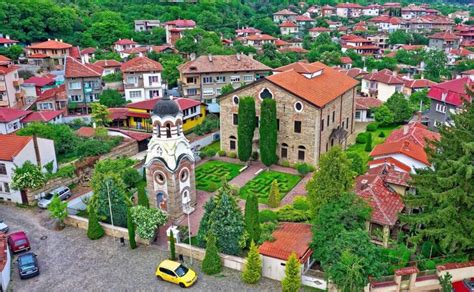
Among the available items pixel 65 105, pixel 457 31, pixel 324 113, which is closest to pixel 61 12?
pixel 65 105

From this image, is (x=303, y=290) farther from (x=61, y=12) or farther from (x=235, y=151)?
(x=61, y=12)

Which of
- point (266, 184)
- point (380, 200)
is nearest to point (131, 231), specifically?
point (266, 184)

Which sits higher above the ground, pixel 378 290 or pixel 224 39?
pixel 224 39

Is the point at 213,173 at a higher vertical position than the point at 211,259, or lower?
lower

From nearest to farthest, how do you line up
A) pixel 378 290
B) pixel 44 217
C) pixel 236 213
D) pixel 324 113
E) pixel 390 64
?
pixel 378 290 < pixel 236 213 < pixel 44 217 < pixel 324 113 < pixel 390 64

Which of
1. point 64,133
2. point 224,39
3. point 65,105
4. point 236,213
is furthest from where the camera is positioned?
point 224,39

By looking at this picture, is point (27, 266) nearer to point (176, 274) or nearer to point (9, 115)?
point (176, 274)

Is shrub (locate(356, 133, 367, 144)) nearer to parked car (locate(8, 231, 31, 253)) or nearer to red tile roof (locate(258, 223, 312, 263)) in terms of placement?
red tile roof (locate(258, 223, 312, 263))

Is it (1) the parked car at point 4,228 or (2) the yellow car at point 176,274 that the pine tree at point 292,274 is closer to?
(2) the yellow car at point 176,274
